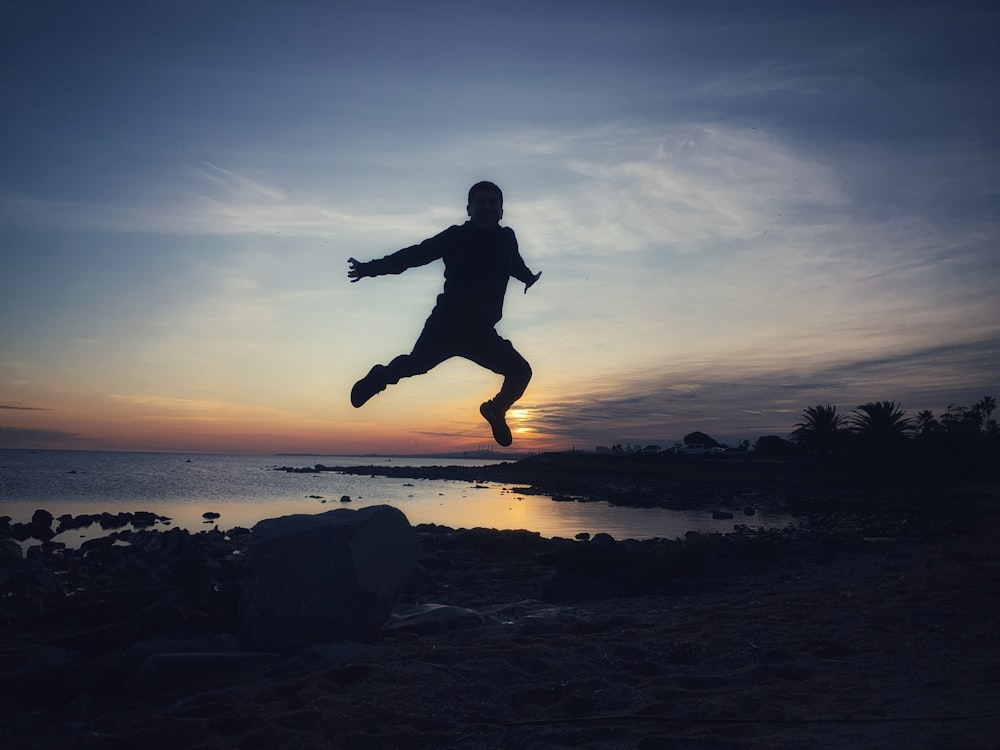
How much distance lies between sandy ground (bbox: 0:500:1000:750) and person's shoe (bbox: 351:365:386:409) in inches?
106

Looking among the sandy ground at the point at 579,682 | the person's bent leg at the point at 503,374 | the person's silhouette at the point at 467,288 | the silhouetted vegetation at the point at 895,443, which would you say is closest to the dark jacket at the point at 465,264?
the person's silhouette at the point at 467,288

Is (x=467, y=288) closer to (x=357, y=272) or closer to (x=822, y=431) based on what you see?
(x=357, y=272)

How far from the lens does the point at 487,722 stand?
6.03m

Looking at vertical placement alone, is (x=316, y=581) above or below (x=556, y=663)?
above

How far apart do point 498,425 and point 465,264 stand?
1368 millimetres

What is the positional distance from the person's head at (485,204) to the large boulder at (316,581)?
16.7ft

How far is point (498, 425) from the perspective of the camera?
5695mm

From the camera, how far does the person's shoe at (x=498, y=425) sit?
5.70 meters

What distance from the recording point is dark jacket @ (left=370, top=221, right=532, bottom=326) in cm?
509

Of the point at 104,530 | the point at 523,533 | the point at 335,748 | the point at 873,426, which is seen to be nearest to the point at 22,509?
the point at 104,530

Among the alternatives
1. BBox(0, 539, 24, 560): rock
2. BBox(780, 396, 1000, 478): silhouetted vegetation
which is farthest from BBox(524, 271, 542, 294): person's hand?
BBox(780, 396, 1000, 478): silhouetted vegetation

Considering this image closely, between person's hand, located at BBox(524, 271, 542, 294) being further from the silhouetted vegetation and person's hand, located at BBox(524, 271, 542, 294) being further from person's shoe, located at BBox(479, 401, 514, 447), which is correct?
the silhouetted vegetation

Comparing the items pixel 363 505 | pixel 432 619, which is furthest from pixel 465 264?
pixel 363 505

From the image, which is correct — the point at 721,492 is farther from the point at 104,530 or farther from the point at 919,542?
the point at 104,530
